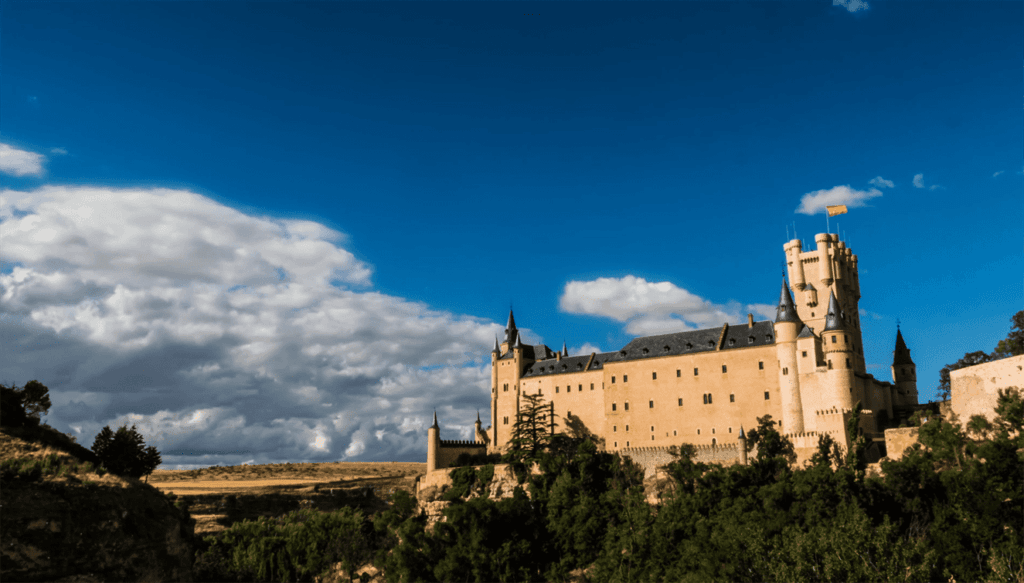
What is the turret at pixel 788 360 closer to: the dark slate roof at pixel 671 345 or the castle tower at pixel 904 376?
the dark slate roof at pixel 671 345

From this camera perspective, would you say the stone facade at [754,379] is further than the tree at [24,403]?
Yes

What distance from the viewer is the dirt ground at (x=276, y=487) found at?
7393 centimetres

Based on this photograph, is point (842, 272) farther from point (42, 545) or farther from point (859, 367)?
point (42, 545)

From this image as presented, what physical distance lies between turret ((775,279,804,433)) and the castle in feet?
0.29

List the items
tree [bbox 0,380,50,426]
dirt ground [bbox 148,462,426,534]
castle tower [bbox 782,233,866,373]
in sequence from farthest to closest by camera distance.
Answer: dirt ground [bbox 148,462,426,534] < castle tower [bbox 782,233,866,373] < tree [bbox 0,380,50,426]

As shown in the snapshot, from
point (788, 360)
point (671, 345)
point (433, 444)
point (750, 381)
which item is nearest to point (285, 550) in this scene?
point (433, 444)

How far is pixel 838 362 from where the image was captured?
6062cm

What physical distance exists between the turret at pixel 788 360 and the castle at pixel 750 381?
88 mm

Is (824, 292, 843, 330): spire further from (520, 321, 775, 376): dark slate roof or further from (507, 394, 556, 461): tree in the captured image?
(507, 394, 556, 461): tree

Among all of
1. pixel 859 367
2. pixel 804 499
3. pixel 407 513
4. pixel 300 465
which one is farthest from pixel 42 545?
pixel 300 465

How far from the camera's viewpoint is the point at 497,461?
253 feet

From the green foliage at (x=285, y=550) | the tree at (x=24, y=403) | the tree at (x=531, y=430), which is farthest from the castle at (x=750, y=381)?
the tree at (x=24, y=403)

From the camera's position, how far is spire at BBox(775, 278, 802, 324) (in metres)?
65.3

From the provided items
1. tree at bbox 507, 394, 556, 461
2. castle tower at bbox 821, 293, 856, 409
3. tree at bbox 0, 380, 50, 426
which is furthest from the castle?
tree at bbox 0, 380, 50, 426
